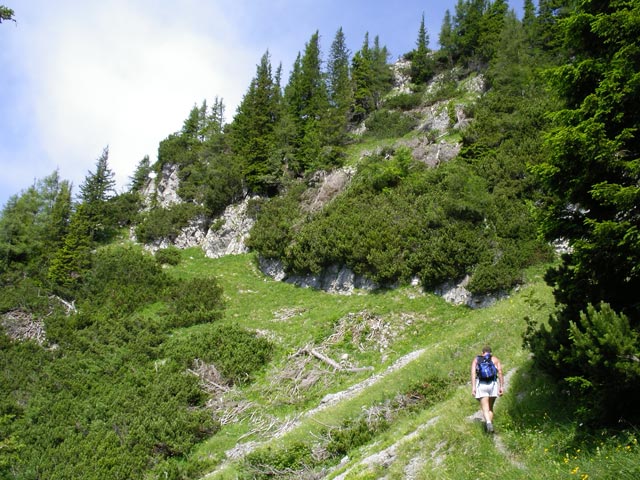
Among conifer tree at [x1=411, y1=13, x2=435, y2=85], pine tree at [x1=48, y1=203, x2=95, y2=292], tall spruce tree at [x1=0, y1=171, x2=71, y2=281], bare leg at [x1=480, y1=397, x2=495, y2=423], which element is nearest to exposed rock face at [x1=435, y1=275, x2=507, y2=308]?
bare leg at [x1=480, y1=397, x2=495, y2=423]

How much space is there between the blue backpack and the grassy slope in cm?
84

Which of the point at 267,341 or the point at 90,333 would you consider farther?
the point at 90,333

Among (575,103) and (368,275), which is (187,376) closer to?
(368,275)

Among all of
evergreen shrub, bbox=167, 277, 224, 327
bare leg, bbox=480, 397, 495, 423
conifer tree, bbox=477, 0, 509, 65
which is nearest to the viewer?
bare leg, bbox=480, 397, 495, 423

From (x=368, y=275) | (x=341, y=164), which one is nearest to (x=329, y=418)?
(x=368, y=275)

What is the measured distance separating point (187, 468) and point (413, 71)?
202ft

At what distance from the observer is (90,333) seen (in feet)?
82.3

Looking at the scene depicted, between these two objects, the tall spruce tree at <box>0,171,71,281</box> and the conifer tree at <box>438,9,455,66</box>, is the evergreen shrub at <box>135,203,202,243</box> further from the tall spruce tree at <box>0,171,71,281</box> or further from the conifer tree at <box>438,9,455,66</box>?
the conifer tree at <box>438,9,455,66</box>

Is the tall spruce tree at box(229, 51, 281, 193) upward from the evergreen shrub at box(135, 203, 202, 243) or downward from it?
upward

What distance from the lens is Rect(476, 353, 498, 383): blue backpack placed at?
8195 millimetres

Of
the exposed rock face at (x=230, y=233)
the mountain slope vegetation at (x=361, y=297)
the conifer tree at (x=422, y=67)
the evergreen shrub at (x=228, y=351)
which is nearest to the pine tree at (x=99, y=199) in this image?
the mountain slope vegetation at (x=361, y=297)

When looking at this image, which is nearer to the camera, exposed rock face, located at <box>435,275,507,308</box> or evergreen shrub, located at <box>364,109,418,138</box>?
exposed rock face, located at <box>435,275,507,308</box>

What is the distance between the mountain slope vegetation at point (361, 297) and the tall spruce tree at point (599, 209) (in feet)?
0.13

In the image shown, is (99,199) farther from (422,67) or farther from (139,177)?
(422,67)
